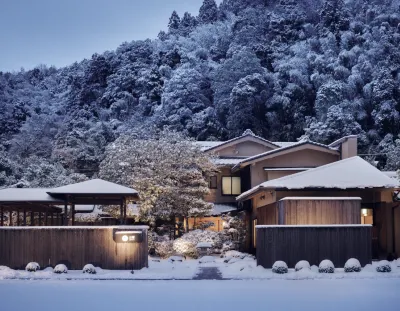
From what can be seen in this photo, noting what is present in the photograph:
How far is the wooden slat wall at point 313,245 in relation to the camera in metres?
19.9

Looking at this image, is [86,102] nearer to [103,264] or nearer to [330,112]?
[330,112]

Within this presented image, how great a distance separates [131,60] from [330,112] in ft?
109

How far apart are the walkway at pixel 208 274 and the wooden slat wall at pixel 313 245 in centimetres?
169

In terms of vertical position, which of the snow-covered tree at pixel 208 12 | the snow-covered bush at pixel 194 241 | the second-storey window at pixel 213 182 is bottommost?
the snow-covered bush at pixel 194 241

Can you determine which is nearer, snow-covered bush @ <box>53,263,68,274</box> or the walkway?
the walkway

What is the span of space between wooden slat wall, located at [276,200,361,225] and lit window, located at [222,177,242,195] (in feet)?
49.8

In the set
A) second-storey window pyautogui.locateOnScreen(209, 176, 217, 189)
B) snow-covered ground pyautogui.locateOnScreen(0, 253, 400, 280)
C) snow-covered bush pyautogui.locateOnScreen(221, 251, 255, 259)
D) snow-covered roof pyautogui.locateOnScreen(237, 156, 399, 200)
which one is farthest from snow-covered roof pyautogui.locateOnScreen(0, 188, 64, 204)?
second-storey window pyautogui.locateOnScreen(209, 176, 217, 189)

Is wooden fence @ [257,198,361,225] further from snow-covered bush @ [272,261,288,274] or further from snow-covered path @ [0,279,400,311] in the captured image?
snow-covered path @ [0,279,400,311]

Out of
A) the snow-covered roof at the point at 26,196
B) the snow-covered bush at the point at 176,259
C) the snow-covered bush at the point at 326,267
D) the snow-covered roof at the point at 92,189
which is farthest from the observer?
the snow-covered bush at the point at 176,259

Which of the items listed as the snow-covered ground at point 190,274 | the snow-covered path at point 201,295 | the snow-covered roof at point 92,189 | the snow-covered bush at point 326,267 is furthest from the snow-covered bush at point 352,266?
the snow-covered roof at point 92,189

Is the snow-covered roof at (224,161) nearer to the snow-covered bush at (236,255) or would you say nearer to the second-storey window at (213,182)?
the second-storey window at (213,182)

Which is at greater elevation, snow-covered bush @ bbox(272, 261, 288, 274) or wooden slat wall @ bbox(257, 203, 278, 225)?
wooden slat wall @ bbox(257, 203, 278, 225)

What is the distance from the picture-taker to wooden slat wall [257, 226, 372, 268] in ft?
65.2

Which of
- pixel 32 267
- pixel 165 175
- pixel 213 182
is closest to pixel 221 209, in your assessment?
pixel 213 182
